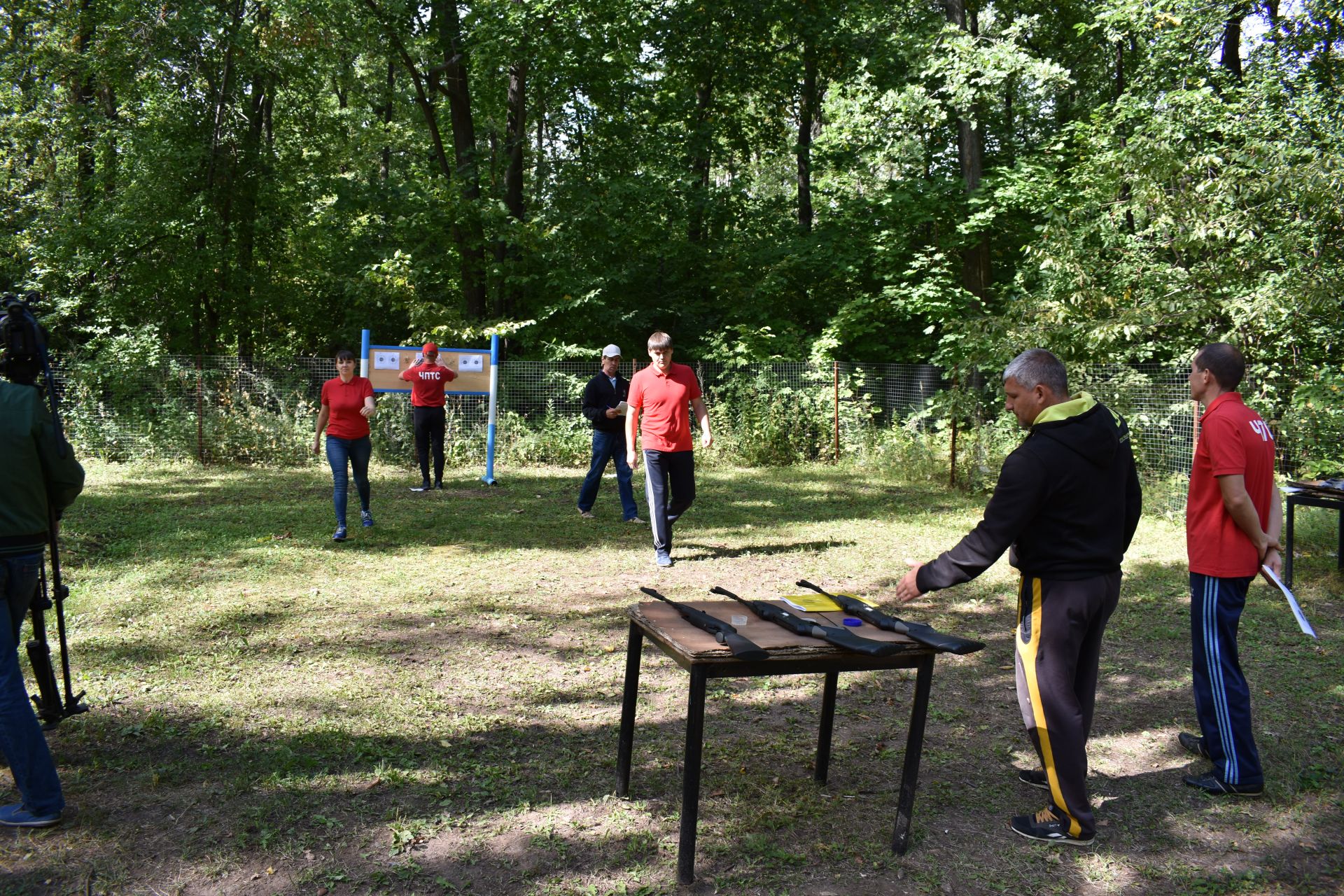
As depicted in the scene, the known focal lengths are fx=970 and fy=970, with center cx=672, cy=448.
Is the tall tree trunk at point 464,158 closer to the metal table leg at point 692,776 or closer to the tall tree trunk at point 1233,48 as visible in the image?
the tall tree trunk at point 1233,48

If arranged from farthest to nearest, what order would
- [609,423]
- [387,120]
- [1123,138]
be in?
[387,120]
[1123,138]
[609,423]

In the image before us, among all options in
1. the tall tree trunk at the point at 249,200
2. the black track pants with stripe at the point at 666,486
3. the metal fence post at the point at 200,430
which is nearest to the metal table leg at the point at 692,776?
the black track pants with stripe at the point at 666,486

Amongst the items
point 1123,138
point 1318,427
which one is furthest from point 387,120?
point 1318,427

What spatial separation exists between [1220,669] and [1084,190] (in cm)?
1562

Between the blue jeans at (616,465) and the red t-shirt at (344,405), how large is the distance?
2.66 metres

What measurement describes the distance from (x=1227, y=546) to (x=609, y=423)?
24.6 feet

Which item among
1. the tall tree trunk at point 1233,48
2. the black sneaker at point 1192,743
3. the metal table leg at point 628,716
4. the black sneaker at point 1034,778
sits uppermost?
the tall tree trunk at point 1233,48

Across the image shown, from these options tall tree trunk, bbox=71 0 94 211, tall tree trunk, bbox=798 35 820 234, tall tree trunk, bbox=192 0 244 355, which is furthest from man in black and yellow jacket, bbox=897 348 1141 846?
tall tree trunk, bbox=71 0 94 211

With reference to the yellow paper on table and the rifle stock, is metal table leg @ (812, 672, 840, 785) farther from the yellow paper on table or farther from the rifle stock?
the rifle stock

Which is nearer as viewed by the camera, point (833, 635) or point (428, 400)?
point (833, 635)

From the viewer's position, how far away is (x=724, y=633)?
348 centimetres

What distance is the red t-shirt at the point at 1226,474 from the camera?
14.1 ft

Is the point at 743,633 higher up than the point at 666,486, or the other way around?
the point at 666,486

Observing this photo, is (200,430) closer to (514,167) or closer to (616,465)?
(616,465)
